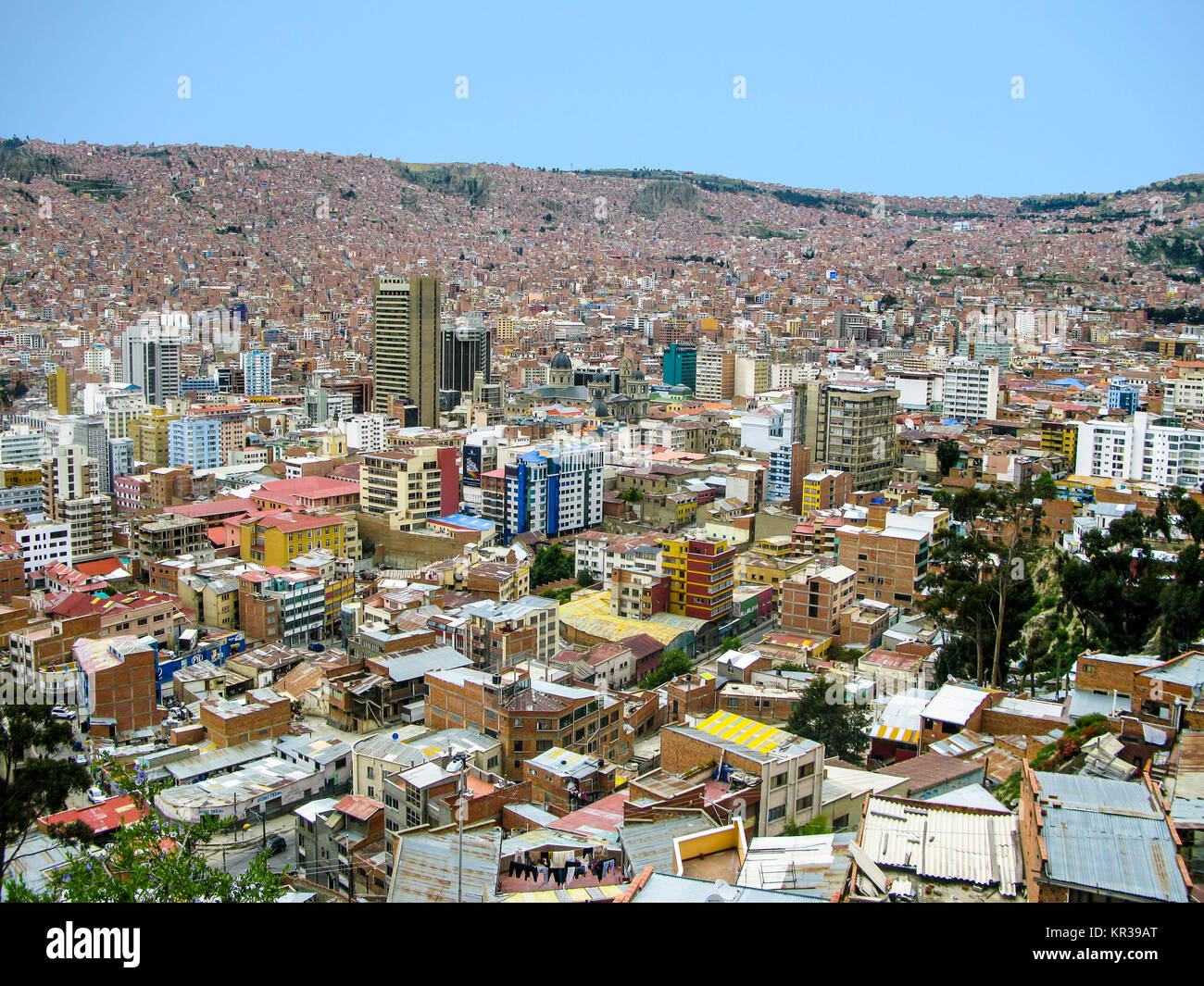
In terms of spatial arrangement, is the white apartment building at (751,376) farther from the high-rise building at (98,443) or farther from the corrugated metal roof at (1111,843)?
the corrugated metal roof at (1111,843)

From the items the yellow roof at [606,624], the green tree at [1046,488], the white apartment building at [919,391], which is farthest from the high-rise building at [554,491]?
the white apartment building at [919,391]

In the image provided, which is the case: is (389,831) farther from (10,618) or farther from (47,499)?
(47,499)

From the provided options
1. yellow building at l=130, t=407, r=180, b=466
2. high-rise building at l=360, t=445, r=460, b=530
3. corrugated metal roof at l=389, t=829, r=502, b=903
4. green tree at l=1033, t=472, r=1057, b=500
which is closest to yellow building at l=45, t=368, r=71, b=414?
yellow building at l=130, t=407, r=180, b=466

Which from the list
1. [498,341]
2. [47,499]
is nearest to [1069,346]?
[498,341]

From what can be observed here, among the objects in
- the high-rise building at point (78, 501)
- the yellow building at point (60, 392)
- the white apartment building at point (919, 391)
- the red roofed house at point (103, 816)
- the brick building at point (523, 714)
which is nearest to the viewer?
the red roofed house at point (103, 816)

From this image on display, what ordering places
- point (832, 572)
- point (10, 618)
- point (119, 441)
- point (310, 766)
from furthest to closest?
point (119, 441) → point (832, 572) → point (10, 618) → point (310, 766)

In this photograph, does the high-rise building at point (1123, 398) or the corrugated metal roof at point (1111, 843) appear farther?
the high-rise building at point (1123, 398)

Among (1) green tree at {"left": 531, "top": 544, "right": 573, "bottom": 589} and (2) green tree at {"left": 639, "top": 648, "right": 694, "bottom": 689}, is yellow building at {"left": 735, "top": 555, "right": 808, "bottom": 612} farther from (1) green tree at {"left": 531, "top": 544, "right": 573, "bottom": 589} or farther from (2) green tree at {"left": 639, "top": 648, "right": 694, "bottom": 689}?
(2) green tree at {"left": 639, "top": 648, "right": 694, "bottom": 689}
